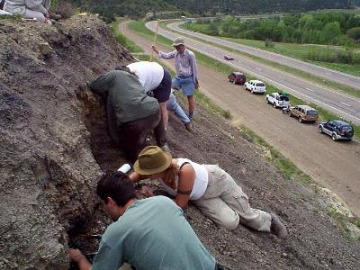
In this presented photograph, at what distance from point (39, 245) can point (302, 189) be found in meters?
13.1

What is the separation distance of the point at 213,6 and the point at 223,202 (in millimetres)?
158529

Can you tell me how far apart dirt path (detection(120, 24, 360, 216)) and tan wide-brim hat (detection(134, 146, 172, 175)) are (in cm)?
1454

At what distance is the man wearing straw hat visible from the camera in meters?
11.6

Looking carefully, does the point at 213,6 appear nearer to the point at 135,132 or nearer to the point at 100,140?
the point at 100,140

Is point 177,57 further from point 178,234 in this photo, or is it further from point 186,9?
point 186,9

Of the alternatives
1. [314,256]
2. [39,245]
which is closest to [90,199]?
[39,245]

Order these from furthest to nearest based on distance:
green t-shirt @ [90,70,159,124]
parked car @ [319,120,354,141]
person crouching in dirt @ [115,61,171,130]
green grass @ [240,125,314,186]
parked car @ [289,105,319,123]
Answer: parked car @ [289,105,319,123] → parked car @ [319,120,354,141] → green grass @ [240,125,314,186] → person crouching in dirt @ [115,61,171,130] → green t-shirt @ [90,70,159,124]

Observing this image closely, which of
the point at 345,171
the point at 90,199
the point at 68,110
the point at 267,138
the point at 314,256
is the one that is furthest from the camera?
the point at 267,138

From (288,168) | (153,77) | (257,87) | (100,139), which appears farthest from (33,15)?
(257,87)

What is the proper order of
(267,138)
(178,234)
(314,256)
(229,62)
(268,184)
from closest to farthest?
(178,234), (314,256), (268,184), (267,138), (229,62)

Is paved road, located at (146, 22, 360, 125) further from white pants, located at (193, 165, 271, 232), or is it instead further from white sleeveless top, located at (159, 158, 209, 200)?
white sleeveless top, located at (159, 158, 209, 200)

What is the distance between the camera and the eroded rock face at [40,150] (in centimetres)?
428

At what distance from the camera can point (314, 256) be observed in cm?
920

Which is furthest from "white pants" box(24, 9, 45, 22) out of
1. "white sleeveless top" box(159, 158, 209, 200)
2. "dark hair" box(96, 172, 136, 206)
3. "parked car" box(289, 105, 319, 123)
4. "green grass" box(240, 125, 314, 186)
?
"parked car" box(289, 105, 319, 123)
